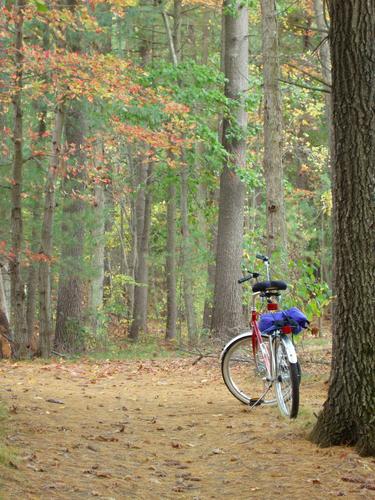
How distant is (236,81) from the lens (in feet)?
59.7

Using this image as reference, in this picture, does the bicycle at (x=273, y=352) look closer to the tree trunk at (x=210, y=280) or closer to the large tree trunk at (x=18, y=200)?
the large tree trunk at (x=18, y=200)

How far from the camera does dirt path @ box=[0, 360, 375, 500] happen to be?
4.84 meters

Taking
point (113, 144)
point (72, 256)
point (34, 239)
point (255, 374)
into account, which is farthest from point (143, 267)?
point (255, 374)

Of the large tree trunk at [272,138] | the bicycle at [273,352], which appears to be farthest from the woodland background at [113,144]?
the bicycle at [273,352]

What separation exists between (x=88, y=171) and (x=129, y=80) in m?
2.54

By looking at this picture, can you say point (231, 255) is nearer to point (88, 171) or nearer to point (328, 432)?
point (88, 171)

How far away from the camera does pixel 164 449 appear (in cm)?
623

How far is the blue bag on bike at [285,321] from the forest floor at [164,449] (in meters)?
0.82

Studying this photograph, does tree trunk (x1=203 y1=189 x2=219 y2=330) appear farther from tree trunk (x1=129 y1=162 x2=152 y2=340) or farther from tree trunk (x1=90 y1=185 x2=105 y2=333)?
tree trunk (x1=90 y1=185 x2=105 y2=333)

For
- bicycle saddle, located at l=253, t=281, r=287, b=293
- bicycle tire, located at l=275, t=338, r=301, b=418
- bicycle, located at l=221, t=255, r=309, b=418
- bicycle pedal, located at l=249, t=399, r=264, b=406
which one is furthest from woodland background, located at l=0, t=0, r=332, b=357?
bicycle tire, located at l=275, t=338, r=301, b=418

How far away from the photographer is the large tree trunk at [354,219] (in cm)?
554

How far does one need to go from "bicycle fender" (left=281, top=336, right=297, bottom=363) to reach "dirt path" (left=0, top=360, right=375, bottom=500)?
0.57m

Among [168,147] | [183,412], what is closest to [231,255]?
[168,147]

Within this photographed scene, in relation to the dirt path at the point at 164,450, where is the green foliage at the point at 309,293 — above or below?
above
